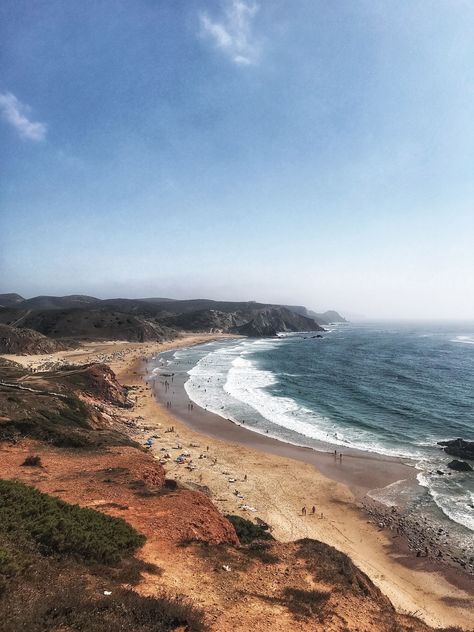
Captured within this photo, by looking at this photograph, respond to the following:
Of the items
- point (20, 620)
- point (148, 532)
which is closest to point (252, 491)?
point (148, 532)

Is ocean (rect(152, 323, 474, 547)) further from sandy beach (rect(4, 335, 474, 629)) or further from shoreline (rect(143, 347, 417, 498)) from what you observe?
sandy beach (rect(4, 335, 474, 629))

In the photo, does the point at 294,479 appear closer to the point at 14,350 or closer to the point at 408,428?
the point at 408,428

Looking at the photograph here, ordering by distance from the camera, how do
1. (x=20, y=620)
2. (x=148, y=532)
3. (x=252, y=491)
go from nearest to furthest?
(x=20, y=620)
(x=148, y=532)
(x=252, y=491)

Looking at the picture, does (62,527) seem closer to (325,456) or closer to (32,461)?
(32,461)

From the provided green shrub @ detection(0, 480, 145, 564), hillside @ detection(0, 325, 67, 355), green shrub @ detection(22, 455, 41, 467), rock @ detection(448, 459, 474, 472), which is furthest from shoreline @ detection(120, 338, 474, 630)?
hillside @ detection(0, 325, 67, 355)

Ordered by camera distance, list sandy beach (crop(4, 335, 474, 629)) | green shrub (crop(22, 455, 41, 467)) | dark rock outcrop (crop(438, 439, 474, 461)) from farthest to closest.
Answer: dark rock outcrop (crop(438, 439, 474, 461)) → green shrub (crop(22, 455, 41, 467)) → sandy beach (crop(4, 335, 474, 629))

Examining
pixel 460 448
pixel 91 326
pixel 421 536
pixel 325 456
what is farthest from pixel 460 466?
pixel 91 326
